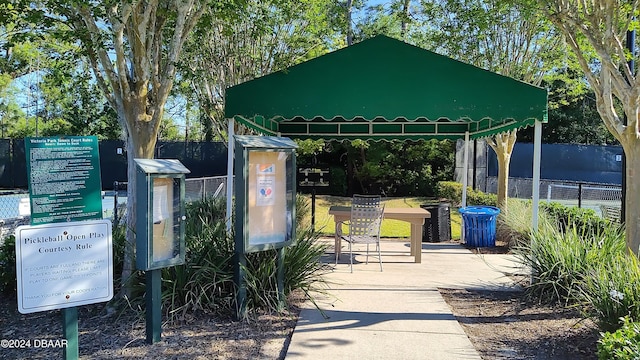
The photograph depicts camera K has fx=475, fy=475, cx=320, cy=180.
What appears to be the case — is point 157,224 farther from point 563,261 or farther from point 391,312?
point 563,261

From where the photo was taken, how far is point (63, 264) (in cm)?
362

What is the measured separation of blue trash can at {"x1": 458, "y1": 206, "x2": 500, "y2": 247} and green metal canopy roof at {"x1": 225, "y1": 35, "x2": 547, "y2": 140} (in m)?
3.83

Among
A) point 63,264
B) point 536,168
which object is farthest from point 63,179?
point 536,168

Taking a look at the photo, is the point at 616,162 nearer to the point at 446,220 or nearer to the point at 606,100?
the point at 446,220

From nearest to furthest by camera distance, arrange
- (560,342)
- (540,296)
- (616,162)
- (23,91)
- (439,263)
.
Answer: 1. (560,342)
2. (540,296)
3. (439,263)
4. (616,162)
5. (23,91)

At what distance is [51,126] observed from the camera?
99.9 feet

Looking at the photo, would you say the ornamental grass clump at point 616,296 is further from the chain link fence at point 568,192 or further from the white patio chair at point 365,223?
the chain link fence at point 568,192

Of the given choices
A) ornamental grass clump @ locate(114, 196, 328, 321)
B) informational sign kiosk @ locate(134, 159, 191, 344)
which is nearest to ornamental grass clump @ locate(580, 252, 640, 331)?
ornamental grass clump @ locate(114, 196, 328, 321)

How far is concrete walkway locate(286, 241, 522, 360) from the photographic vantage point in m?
4.39

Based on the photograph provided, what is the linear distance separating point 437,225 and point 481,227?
1.18m

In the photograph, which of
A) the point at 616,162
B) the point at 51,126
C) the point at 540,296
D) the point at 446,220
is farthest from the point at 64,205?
the point at 51,126

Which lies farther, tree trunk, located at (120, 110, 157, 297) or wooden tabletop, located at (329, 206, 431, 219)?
wooden tabletop, located at (329, 206, 431, 219)

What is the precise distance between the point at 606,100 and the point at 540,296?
2.74 metres

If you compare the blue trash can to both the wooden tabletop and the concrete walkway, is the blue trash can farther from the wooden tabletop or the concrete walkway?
the wooden tabletop
